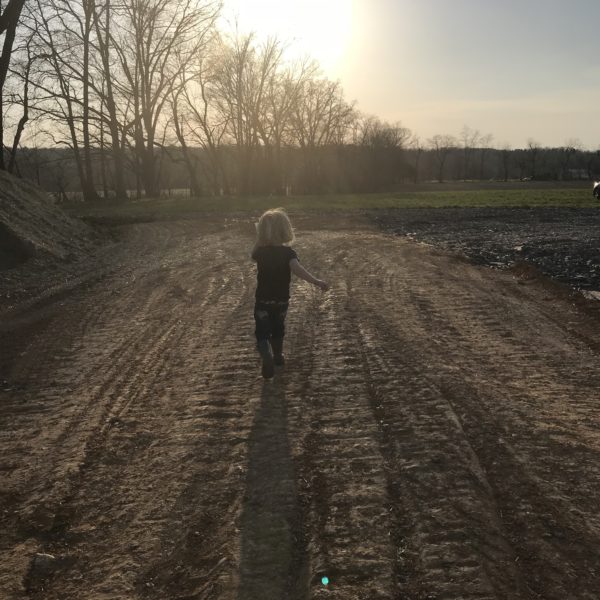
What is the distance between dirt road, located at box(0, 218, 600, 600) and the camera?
3119 millimetres

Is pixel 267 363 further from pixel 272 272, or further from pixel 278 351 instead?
pixel 272 272

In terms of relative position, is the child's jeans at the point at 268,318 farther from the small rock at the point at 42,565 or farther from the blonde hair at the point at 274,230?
the small rock at the point at 42,565

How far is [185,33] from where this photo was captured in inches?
1699

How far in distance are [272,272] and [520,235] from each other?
47.7 ft

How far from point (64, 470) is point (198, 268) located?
8.65 m

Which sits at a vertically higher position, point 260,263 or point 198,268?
point 260,263

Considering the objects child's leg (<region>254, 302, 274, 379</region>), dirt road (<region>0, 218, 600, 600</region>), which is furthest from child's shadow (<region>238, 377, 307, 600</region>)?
child's leg (<region>254, 302, 274, 379</region>)

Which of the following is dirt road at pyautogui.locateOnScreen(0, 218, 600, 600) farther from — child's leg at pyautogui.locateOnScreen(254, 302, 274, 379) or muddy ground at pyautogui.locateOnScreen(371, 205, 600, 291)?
muddy ground at pyautogui.locateOnScreen(371, 205, 600, 291)

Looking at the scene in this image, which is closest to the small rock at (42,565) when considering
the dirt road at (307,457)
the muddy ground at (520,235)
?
the dirt road at (307,457)

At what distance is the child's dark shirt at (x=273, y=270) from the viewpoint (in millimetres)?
6027

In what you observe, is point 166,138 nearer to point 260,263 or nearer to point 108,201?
point 108,201

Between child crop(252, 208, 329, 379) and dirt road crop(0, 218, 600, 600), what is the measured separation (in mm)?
479

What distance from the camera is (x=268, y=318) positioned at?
6129 millimetres

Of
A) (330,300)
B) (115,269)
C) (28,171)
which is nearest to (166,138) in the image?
(28,171)
